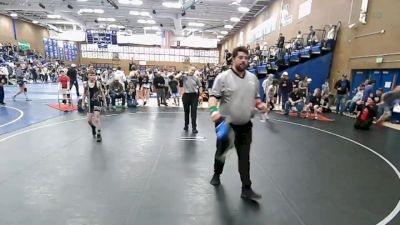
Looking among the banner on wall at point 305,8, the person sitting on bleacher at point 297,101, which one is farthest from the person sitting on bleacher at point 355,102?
the banner on wall at point 305,8

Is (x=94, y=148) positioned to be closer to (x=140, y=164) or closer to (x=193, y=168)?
(x=140, y=164)

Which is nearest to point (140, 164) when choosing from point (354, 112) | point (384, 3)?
point (354, 112)

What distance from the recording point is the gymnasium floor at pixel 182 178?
10.0ft

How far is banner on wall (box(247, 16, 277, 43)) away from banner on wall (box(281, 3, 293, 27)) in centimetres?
154

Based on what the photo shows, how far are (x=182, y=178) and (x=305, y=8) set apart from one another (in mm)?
16702

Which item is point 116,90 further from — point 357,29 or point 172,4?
point 172,4

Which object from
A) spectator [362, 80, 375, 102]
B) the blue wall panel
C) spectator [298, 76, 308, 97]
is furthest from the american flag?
spectator [362, 80, 375, 102]

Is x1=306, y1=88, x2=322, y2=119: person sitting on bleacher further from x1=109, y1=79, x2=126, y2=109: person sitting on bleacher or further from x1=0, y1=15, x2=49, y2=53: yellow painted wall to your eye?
x1=0, y1=15, x2=49, y2=53: yellow painted wall

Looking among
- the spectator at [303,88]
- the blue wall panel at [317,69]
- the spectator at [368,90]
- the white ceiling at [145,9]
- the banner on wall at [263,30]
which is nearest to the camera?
Result: the spectator at [368,90]

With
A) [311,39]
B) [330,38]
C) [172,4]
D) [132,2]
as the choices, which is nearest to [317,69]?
[330,38]

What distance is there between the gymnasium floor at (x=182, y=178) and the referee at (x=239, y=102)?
0.55 meters

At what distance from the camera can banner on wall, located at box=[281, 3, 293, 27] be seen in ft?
64.4

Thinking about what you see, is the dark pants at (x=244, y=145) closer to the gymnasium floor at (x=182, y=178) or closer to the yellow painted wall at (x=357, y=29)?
the gymnasium floor at (x=182, y=178)

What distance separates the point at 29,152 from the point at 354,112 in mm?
11908
